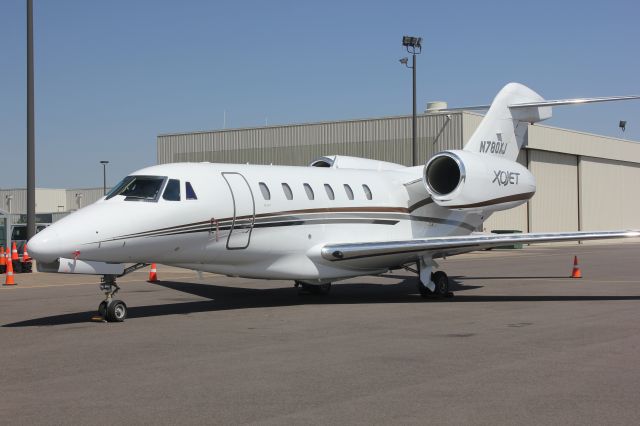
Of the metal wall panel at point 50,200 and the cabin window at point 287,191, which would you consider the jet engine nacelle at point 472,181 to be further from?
the metal wall panel at point 50,200

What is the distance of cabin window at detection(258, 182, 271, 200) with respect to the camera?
630 inches

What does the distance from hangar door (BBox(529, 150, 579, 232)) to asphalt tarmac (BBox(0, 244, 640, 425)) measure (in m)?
39.3

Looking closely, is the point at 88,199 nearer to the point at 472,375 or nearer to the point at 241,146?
the point at 241,146

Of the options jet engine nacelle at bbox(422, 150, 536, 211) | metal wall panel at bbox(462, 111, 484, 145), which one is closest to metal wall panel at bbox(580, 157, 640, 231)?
metal wall panel at bbox(462, 111, 484, 145)

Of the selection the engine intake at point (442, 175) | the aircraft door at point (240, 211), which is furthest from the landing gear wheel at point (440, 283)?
the aircraft door at point (240, 211)

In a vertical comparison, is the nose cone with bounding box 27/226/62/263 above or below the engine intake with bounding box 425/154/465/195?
below

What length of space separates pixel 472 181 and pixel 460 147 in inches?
1161

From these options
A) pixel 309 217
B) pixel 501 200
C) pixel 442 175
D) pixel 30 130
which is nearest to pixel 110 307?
pixel 309 217

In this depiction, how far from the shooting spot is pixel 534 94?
72.2 ft

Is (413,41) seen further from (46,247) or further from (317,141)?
(46,247)

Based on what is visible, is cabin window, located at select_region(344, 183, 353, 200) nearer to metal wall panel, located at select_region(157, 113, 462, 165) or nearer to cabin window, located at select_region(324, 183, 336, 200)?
cabin window, located at select_region(324, 183, 336, 200)

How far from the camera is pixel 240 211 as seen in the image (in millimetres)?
15328

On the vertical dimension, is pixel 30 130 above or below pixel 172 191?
above

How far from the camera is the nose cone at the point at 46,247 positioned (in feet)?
40.3
